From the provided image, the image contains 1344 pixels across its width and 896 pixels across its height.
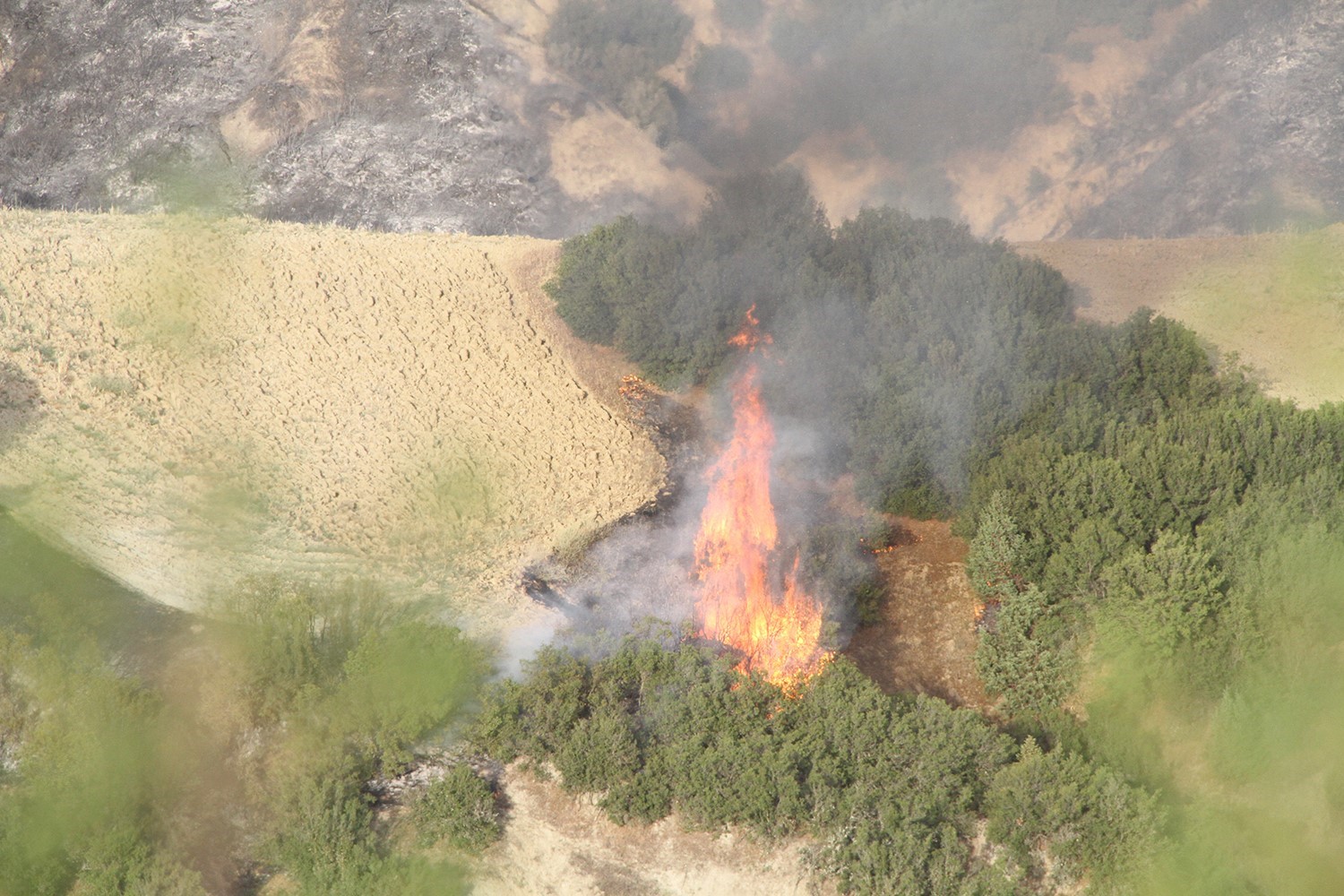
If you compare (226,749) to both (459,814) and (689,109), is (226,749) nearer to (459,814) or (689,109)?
(459,814)

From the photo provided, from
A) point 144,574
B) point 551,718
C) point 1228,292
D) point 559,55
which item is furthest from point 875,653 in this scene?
point 559,55

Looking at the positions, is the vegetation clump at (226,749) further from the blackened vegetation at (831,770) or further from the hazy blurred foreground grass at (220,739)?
the blackened vegetation at (831,770)

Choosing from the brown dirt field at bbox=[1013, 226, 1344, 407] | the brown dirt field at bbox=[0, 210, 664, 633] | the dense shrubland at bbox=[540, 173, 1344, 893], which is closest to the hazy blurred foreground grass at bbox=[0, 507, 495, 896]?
the brown dirt field at bbox=[0, 210, 664, 633]

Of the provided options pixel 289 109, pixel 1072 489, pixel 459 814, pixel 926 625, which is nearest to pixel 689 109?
pixel 289 109

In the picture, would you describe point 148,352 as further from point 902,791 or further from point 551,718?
point 902,791

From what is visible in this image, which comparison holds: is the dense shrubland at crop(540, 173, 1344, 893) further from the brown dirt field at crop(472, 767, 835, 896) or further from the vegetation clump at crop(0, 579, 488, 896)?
the vegetation clump at crop(0, 579, 488, 896)

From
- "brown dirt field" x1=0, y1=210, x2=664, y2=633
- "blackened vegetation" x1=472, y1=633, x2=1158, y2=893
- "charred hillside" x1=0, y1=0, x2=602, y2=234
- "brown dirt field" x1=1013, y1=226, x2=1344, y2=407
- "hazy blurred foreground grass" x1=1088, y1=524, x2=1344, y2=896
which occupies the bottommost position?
"charred hillside" x1=0, y1=0, x2=602, y2=234

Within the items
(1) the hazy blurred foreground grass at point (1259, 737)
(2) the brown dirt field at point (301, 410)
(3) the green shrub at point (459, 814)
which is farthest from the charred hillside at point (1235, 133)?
(3) the green shrub at point (459, 814)

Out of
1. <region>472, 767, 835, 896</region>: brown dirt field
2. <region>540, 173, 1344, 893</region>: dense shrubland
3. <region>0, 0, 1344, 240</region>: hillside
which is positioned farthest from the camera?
<region>0, 0, 1344, 240</region>: hillside

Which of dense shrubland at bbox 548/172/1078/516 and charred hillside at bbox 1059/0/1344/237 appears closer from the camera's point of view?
dense shrubland at bbox 548/172/1078/516
